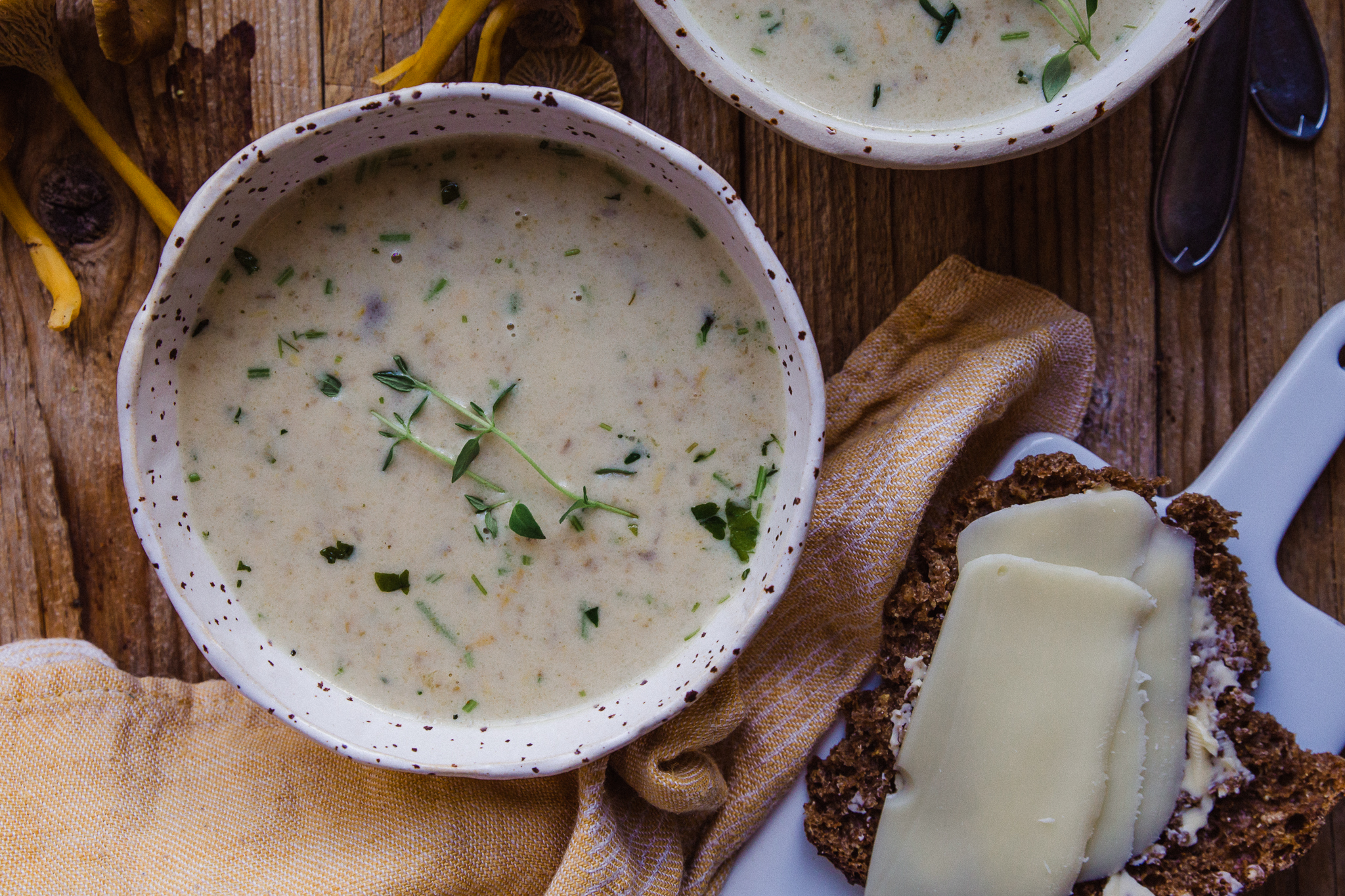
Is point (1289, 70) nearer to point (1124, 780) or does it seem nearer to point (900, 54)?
point (900, 54)

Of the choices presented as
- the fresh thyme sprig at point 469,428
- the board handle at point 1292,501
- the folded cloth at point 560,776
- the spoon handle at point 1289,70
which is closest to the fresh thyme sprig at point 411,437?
the fresh thyme sprig at point 469,428

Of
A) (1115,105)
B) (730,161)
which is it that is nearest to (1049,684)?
(1115,105)

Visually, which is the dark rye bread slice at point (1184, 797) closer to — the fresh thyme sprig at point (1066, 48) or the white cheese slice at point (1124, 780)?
the white cheese slice at point (1124, 780)

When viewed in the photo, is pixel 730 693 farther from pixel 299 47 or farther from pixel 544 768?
pixel 299 47

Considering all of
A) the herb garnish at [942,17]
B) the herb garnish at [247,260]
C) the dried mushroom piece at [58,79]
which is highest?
the herb garnish at [942,17]

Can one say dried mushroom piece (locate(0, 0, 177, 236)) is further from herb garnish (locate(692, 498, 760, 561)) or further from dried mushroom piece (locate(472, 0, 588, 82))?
herb garnish (locate(692, 498, 760, 561))

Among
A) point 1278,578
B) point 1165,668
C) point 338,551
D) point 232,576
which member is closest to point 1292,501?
point 1278,578
